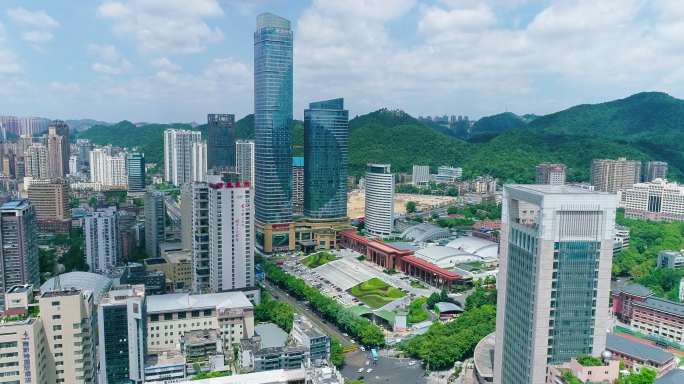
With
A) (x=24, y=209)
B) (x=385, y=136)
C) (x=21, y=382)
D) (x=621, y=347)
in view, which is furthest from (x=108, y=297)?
(x=385, y=136)

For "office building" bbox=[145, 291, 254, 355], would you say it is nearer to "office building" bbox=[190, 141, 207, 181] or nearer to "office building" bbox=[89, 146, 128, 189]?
"office building" bbox=[190, 141, 207, 181]

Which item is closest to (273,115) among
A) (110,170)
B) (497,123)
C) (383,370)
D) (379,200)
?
(379,200)

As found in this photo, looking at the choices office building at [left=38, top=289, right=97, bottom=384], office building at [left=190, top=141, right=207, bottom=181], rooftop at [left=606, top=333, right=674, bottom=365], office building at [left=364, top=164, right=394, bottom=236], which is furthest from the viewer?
office building at [left=190, top=141, right=207, bottom=181]

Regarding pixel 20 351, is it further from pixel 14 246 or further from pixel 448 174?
pixel 448 174

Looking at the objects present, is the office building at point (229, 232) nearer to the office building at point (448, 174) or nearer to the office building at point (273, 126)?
the office building at point (273, 126)

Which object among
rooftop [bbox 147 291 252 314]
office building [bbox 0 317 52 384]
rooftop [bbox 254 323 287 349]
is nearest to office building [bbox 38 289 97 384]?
office building [bbox 0 317 52 384]
